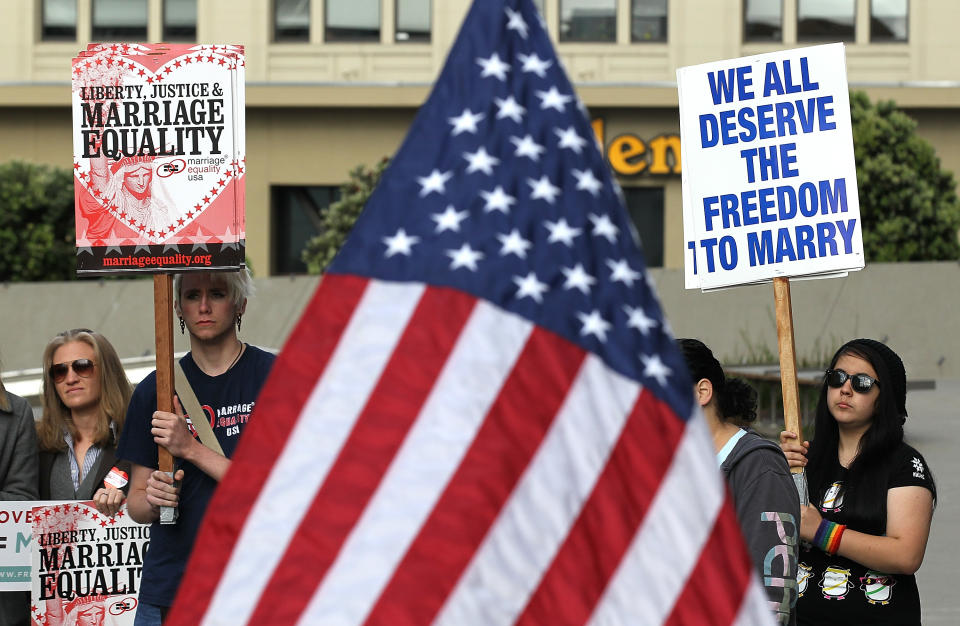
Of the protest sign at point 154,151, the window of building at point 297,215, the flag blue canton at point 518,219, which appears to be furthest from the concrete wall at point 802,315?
the flag blue canton at point 518,219

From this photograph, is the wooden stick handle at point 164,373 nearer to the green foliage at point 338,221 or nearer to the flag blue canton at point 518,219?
the flag blue canton at point 518,219

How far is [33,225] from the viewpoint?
27797mm

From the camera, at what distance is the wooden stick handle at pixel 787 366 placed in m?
4.71

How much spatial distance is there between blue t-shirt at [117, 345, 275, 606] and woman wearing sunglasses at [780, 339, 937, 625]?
1.73 m

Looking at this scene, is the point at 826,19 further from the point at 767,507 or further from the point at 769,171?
the point at 767,507

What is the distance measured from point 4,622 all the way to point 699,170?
3.11 meters

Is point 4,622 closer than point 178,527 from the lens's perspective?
No

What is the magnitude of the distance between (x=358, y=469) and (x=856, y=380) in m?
2.98

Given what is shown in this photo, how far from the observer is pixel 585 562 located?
6.65ft

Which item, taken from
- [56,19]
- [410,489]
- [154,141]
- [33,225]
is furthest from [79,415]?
[56,19]

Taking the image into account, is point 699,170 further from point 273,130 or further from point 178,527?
point 273,130

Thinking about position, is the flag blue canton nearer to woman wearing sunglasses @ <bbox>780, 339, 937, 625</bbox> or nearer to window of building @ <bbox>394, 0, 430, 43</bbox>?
woman wearing sunglasses @ <bbox>780, 339, 937, 625</bbox>

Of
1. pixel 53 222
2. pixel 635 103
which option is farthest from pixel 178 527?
pixel 635 103

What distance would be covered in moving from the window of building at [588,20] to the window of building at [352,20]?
14.2 ft
